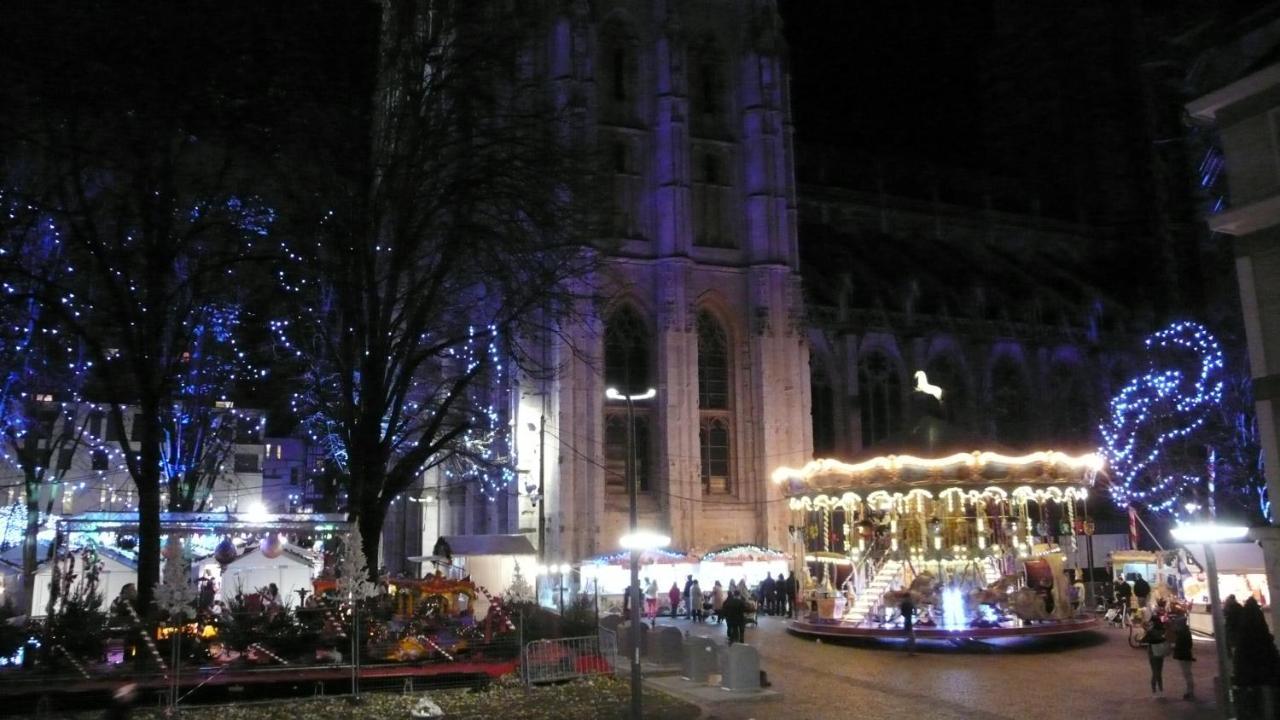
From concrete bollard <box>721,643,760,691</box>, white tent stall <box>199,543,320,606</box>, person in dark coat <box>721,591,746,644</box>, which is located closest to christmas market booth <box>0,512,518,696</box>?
concrete bollard <box>721,643,760,691</box>

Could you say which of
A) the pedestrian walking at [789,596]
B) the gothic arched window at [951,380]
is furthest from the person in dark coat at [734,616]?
the gothic arched window at [951,380]

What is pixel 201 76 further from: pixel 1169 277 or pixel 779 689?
pixel 1169 277

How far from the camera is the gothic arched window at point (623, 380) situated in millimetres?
39938

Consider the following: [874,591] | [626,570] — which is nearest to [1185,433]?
[874,591]

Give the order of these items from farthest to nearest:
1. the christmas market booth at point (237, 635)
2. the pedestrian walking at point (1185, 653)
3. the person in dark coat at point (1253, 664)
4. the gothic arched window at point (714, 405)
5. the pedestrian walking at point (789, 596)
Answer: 1. the gothic arched window at point (714, 405)
2. the pedestrian walking at point (789, 596)
3. the pedestrian walking at point (1185, 653)
4. the christmas market booth at point (237, 635)
5. the person in dark coat at point (1253, 664)

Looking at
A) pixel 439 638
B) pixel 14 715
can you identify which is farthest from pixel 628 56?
pixel 14 715

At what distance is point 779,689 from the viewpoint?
56.5ft

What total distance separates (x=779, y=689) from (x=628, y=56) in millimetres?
32336

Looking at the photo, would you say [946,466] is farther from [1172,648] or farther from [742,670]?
[742,670]

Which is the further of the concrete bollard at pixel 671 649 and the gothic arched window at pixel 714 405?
the gothic arched window at pixel 714 405

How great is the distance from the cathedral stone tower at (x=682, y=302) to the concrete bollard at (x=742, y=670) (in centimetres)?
2024

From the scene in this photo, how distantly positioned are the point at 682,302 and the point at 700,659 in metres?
23.7

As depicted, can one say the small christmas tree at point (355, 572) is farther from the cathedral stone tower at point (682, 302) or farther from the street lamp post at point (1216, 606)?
the cathedral stone tower at point (682, 302)

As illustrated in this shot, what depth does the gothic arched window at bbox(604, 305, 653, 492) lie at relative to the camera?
39938 millimetres
